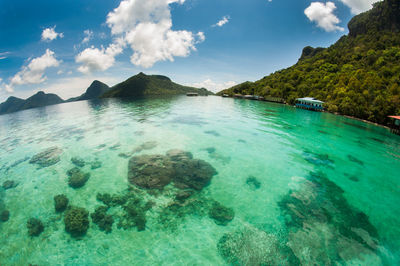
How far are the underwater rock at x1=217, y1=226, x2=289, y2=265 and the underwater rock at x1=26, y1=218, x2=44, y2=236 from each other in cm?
966

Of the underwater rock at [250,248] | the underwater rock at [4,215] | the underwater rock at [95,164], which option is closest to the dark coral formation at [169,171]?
the underwater rock at [95,164]

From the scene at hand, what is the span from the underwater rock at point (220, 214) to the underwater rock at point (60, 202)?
9.40 m

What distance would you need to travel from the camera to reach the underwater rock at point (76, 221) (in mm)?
8133

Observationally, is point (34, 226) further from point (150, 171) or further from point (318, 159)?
point (318, 159)

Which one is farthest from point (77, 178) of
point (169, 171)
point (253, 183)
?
point (253, 183)

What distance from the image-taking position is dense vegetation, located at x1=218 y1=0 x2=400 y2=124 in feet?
130

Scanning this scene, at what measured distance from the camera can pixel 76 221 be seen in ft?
27.9

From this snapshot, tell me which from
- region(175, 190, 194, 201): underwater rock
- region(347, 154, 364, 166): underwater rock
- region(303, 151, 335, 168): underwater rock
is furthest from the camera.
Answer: region(347, 154, 364, 166): underwater rock

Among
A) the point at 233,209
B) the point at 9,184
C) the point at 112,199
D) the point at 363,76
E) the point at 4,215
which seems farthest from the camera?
the point at 363,76

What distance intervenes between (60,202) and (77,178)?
2.88 metres

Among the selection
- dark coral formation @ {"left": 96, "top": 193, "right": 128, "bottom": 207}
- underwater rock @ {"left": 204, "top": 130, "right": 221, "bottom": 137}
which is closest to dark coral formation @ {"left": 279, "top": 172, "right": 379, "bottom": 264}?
dark coral formation @ {"left": 96, "top": 193, "right": 128, "bottom": 207}

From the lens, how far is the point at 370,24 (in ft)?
400

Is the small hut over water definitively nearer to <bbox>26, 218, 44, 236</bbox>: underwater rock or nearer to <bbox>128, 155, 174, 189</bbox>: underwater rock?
<bbox>128, 155, 174, 189</bbox>: underwater rock

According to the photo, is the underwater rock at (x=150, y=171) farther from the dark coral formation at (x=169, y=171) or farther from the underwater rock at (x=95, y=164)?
the underwater rock at (x=95, y=164)
